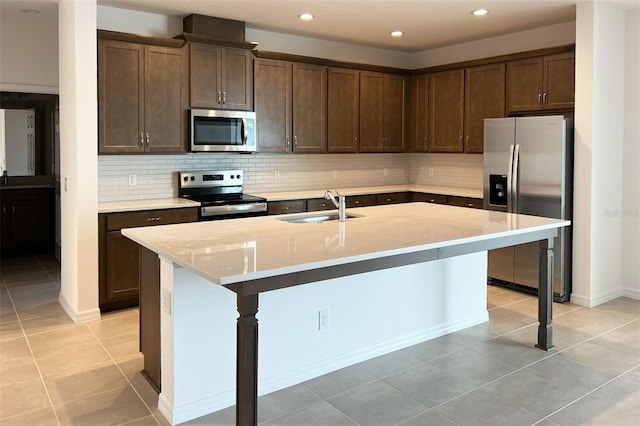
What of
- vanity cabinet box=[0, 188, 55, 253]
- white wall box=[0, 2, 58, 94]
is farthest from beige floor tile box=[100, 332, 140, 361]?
vanity cabinet box=[0, 188, 55, 253]

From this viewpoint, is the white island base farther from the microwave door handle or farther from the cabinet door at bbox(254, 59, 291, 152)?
the cabinet door at bbox(254, 59, 291, 152)

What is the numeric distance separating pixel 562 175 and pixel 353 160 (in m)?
2.71

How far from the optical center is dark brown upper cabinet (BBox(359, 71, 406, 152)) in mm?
6586

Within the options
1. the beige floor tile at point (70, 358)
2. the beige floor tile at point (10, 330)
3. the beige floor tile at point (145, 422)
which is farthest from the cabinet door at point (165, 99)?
the beige floor tile at point (145, 422)

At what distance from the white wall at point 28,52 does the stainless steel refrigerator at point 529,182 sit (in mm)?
4632

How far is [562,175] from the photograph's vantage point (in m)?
4.93

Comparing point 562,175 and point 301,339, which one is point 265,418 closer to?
point 301,339

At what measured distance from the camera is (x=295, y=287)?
10.9 ft

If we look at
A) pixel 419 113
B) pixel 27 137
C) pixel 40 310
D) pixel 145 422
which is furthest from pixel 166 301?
pixel 27 137

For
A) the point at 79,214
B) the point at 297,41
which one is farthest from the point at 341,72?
the point at 79,214

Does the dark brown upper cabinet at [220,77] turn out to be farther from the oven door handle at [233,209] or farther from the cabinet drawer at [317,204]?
the cabinet drawer at [317,204]

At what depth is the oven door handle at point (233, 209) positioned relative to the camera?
5.04m

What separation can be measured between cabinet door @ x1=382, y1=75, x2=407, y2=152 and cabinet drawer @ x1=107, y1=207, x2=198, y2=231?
2.82m

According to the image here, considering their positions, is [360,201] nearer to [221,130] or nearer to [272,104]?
[272,104]
